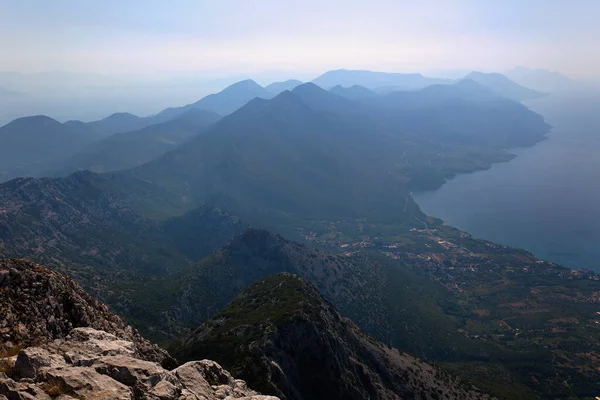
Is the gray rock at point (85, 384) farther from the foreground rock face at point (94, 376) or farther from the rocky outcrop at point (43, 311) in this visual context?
the rocky outcrop at point (43, 311)

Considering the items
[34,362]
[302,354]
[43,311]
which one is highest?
[34,362]

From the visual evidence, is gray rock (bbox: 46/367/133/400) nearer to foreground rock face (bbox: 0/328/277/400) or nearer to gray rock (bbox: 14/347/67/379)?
foreground rock face (bbox: 0/328/277/400)

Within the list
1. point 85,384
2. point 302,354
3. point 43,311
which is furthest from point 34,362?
point 302,354

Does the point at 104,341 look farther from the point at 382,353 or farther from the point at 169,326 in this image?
the point at 169,326

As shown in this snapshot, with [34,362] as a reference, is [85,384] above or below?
below

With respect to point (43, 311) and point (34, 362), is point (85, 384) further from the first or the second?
point (43, 311)

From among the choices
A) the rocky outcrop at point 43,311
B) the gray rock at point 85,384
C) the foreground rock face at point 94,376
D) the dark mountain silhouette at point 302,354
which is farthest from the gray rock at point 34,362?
the dark mountain silhouette at point 302,354
